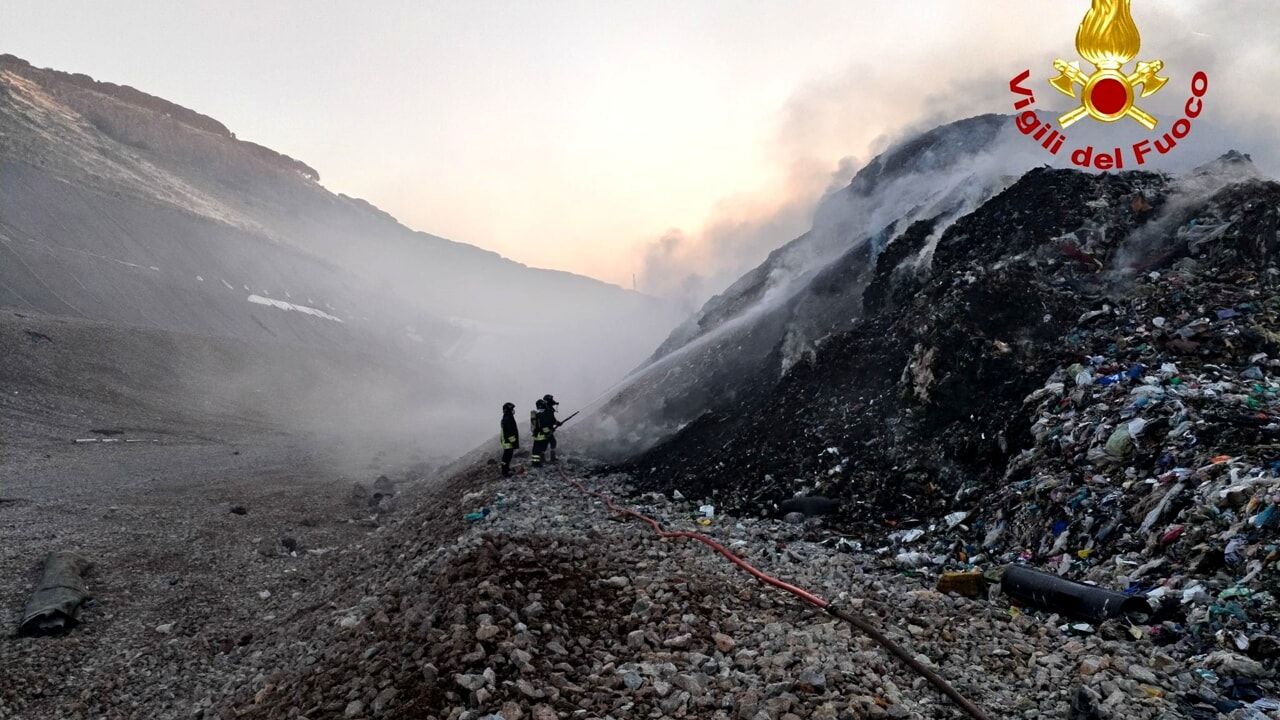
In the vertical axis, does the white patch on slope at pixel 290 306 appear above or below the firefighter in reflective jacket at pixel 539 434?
below

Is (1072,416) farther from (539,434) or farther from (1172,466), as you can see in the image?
(539,434)

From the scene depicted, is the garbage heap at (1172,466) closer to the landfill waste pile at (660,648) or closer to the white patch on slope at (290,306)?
the landfill waste pile at (660,648)

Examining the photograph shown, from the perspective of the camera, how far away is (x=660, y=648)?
16.5 ft

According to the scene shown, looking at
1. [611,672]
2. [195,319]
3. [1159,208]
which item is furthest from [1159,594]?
[195,319]

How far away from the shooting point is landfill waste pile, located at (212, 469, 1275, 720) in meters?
4.09

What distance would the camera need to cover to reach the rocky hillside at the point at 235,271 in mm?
38969

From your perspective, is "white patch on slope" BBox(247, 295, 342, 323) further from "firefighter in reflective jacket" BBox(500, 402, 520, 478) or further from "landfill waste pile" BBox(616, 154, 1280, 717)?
"landfill waste pile" BBox(616, 154, 1280, 717)

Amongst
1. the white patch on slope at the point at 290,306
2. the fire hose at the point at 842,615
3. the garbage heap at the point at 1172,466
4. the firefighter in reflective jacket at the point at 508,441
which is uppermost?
the garbage heap at the point at 1172,466

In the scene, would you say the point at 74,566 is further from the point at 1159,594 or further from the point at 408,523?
the point at 1159,594

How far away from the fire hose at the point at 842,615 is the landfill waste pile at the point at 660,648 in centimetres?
8

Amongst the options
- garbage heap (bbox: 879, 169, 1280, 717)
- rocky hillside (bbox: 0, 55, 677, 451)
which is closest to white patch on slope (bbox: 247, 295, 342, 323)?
rocky hillside (bbox: 0, 55, 677, 451)

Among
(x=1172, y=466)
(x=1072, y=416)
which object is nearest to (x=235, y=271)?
(x=1072, y=416)

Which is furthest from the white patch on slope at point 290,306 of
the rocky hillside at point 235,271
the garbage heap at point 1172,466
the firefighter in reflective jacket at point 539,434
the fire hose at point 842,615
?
the garbage heap at point 1172,466

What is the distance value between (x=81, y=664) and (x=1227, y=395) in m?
12.3
